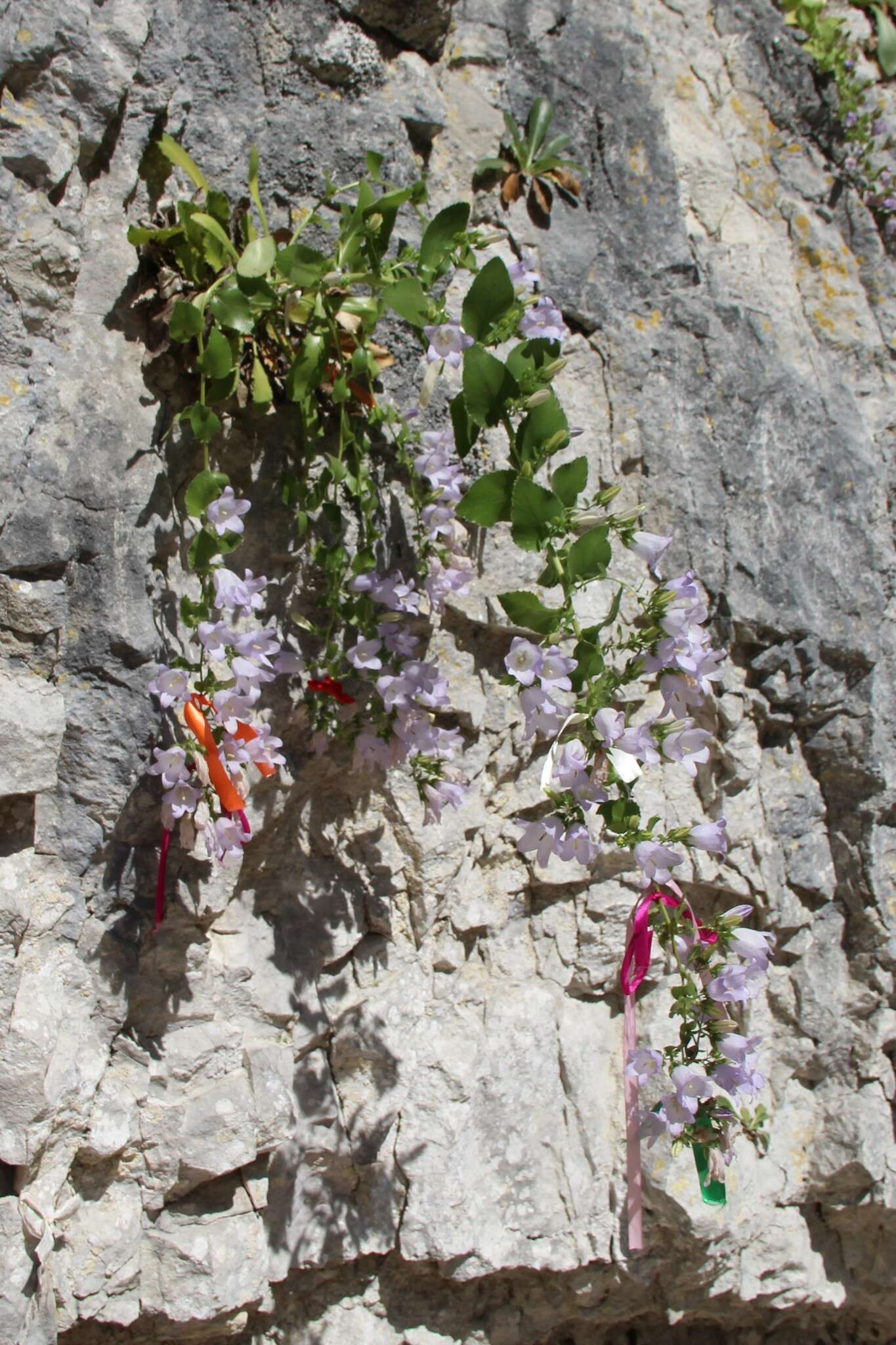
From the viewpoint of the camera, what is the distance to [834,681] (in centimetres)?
262

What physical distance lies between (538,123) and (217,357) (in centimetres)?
124

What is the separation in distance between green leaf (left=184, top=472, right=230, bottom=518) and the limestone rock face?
0.17 m

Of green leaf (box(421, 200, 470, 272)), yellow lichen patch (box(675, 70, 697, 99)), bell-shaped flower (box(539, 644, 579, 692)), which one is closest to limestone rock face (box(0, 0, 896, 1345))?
yellow lichen patch (box(675, 70, 697, 99))

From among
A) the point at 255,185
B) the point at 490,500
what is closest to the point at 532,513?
the point at 490,500

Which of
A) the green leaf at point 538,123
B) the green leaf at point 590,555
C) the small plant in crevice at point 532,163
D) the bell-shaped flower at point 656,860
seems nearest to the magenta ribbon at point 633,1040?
the bell-shaped flower at point 656,860

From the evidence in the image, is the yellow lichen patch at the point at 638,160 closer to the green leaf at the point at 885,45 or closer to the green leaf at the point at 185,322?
the green leaf at the point at 885,45

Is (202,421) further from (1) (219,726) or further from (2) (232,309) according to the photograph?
(1) (219,726)

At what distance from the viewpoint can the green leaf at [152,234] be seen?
6.54 feet

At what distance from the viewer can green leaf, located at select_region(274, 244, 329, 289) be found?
1.96 metres

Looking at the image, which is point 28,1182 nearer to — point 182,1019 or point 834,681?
point 182,1019

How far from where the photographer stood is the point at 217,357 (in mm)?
1922

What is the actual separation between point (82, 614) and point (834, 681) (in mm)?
1739

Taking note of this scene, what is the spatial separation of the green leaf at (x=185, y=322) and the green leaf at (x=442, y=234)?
1.42 feet

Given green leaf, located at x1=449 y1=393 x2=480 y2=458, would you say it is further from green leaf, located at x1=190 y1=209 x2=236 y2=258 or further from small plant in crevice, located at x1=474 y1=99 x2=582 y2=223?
small plant in crevice, located at x1=474 y1=99 x2=582 y2=223
